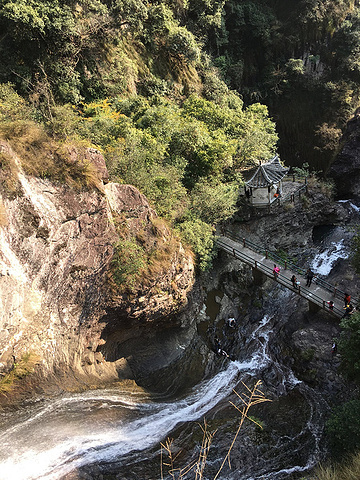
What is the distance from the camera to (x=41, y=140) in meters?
12.4

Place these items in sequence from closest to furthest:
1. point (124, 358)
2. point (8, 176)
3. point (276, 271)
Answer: point (8, 176), point (124, 358), point (276, 271)

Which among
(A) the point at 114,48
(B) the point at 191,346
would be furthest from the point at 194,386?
(A) the point at 114,48

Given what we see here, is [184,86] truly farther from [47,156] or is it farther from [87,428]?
[87,428]

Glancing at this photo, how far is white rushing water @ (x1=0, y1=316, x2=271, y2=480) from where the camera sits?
360 inches

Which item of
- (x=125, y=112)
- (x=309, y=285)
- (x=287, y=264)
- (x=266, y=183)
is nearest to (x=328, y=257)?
(x=287, y=264)

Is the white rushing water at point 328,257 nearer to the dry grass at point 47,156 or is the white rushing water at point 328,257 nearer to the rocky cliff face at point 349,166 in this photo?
the rocky cliff face at point 349,166

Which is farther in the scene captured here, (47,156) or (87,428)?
(47,156)

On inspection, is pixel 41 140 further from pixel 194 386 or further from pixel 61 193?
pixel 194 386

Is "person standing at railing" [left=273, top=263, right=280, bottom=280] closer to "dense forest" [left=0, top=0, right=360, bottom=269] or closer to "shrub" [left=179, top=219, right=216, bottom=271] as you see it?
"shrub" [left=179, top=219, right=216, bottom=271]

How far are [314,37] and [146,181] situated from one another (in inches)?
1267

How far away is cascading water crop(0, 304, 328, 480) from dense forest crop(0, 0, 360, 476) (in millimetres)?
4013

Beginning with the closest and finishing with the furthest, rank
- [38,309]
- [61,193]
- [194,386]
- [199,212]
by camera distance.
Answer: [38,309] < [61,193] < [194,386] < [199,212]

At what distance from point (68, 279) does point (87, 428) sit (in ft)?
16.6

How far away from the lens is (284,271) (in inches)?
738
